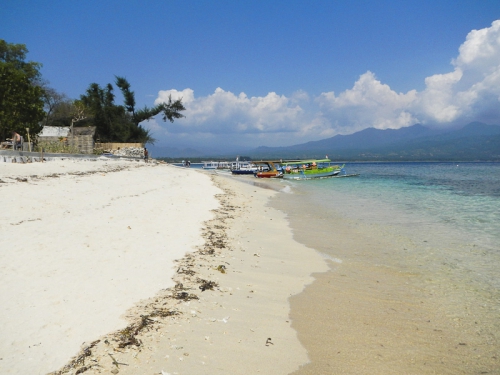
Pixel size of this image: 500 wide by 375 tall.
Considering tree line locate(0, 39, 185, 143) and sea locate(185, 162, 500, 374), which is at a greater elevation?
tree line locate(0, 39, 185, 143)

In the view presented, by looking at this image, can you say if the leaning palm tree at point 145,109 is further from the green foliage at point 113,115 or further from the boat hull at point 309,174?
the boat hull at point 309,174

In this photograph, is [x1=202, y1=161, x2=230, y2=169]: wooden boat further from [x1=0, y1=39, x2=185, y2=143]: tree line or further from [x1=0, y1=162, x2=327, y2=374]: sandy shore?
[x1=0, y1=162, x2=327, y2=374]: sandy shore

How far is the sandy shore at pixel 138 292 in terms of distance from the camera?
10.8 ft

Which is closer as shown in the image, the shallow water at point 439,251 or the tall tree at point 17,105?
the shallow water at point 439,251

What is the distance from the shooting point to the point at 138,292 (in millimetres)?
4637

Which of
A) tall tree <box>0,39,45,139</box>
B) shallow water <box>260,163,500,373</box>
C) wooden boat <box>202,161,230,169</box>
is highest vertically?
tall tree <box>0,39,45,139</box>

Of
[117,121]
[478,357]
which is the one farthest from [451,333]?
[117,121]

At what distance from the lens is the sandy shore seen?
3.28m

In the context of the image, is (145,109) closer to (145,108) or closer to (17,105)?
(145,108)

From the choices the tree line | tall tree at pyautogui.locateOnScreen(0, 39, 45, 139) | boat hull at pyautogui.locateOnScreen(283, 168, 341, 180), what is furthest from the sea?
the tree line

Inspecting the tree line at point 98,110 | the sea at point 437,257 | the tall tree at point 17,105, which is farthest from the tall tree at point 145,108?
the sea at point 437,257

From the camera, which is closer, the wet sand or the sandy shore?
the sandy shore

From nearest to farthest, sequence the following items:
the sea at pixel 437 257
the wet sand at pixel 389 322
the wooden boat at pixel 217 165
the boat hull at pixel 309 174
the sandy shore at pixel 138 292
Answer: the sandy shore at pixel 138 292 → the wet sand at pixel 389 322 → the sea at pixel 437 257 → the boat hull at pixel 309 174 → the wooden boat at pixel 217 165

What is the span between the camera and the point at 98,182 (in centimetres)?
1358
